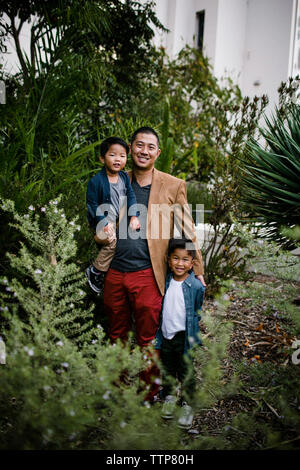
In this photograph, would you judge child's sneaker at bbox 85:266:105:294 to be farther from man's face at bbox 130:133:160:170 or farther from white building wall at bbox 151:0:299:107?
white building wall at bbox 151:0:299:107

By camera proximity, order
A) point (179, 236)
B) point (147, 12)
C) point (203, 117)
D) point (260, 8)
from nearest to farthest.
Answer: point (179, 236)
point (147, 12)
point (203, 117)
point (260, 8)

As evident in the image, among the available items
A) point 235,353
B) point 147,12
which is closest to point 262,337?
point 235,353

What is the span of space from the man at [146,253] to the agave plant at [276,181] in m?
1.43

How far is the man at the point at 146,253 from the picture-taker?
249cm

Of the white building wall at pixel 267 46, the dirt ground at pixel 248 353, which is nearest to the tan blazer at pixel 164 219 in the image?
the dirt ground at pixel 248 353

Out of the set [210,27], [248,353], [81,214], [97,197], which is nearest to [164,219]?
[97,197]

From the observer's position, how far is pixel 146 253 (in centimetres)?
253

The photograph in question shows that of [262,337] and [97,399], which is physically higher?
[97,399]

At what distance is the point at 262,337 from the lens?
3412 millimetres

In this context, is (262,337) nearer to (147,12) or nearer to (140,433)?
(140,433)

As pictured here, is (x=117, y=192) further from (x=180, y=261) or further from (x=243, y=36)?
(x=243, y=36)

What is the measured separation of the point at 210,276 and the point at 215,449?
2.84 m

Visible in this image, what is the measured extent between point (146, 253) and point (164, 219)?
266 mm

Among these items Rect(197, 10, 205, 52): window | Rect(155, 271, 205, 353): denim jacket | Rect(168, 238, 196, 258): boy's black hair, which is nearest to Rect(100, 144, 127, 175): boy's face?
Rect(168, 238, 196, 258): boy's black hair
